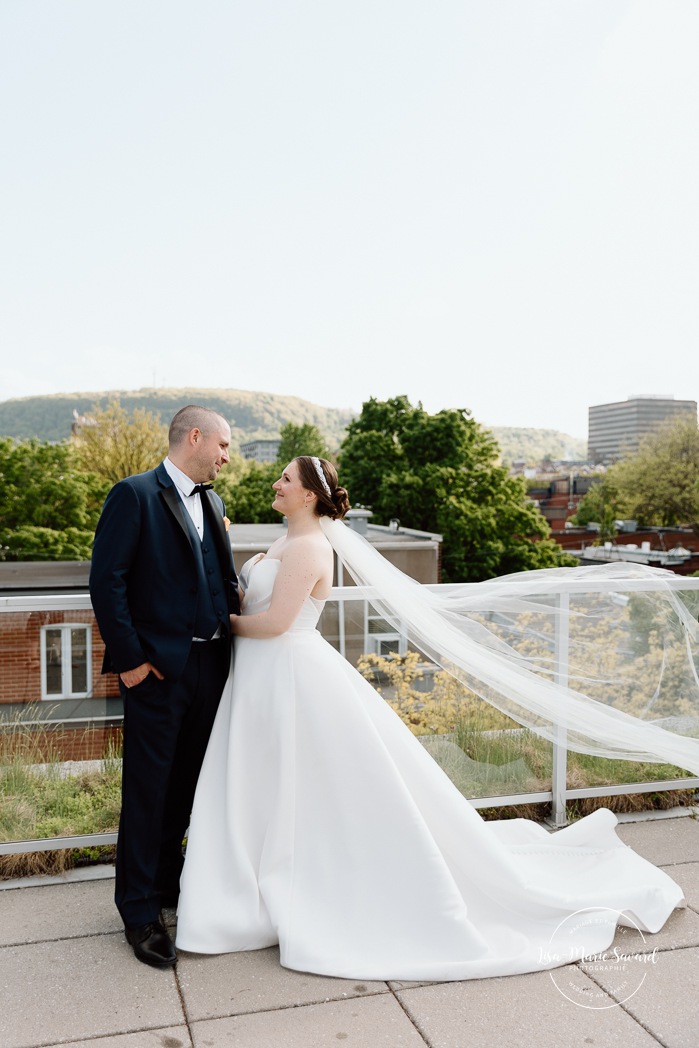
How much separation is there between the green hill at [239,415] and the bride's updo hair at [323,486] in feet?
355

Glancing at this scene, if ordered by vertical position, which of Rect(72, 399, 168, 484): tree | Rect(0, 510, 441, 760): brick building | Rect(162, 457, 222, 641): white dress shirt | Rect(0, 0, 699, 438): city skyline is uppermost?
Rect(0, 0, 699, 438): city skyline

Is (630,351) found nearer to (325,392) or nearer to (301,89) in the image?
(325,392)

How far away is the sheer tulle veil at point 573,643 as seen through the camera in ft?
12.1

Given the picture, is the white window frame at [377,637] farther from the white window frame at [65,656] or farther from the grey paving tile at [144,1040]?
the grey paving tile at [144,1040]

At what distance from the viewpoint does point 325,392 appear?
151m

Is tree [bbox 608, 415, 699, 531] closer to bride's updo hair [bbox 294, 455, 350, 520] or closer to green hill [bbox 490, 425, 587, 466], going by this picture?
bride's updo hair [bbox 294, 455, 350, 520]

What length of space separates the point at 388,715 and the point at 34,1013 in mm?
1485

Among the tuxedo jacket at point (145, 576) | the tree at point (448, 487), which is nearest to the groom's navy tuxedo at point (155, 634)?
the tuxedo jacket at point (145, 576)

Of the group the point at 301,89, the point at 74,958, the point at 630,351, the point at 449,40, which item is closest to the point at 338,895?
the point at 74,958

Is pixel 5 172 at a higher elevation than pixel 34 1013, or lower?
higher

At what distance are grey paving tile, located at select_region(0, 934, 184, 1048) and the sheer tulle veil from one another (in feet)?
5.44

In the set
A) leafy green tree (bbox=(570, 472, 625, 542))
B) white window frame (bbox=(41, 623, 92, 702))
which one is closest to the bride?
white window frame (bbox=(41, 623, 92, 702))

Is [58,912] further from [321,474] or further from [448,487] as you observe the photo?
[448,487]

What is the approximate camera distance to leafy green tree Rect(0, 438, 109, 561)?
36188mm
